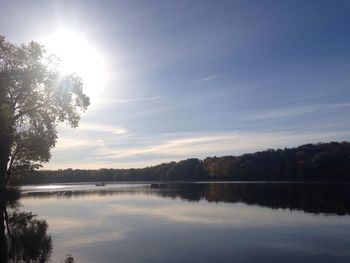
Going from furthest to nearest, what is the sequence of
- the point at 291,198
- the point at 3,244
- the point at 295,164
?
the point at 295,164, the point at 291,198, the point at 3,244

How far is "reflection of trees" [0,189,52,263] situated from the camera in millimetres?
23438

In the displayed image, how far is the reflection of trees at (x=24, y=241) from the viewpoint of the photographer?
2344cm

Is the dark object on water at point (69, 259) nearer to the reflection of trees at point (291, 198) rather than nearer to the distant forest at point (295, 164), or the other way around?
the reflection of trees at point (291, 198)

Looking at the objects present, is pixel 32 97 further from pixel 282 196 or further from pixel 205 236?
pixel 282 196

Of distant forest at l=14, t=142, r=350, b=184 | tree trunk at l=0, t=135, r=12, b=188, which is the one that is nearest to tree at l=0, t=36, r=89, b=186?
tree trunk at l=0, t=135, r=12, b=188

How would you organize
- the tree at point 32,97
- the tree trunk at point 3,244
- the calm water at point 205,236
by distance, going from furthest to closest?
the tree at point 32,97, the calm water at point 205,236, the tree trunk at point 3,244

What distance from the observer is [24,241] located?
92.7 ft

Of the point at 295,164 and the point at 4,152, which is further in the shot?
the point at 295,164

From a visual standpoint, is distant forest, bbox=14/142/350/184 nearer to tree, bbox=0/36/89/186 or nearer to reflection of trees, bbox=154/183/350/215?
reflection of trees, bbox=154/183/350/215

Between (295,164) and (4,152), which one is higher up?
(295,164)

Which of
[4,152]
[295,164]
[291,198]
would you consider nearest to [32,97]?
[4,152]

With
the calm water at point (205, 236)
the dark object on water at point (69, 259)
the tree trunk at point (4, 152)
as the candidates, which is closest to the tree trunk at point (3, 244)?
the calm water at point (205, 236)

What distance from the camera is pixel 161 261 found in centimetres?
2258

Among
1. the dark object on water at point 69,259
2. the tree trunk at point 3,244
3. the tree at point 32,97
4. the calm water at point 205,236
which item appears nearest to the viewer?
the dark object on water at point 69,259
